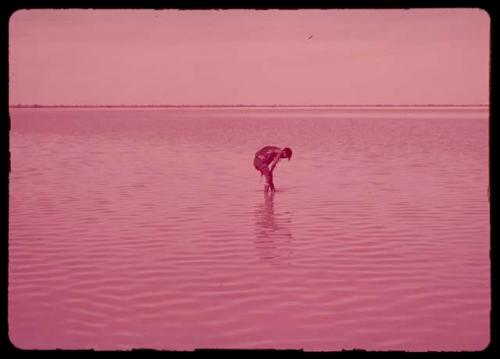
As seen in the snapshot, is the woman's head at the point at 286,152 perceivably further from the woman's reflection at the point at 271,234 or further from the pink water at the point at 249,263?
the woman's reflection at the point at 271,234

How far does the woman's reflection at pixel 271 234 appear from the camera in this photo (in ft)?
34.4

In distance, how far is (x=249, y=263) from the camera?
990 centimetres

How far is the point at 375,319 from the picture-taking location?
24.3ft

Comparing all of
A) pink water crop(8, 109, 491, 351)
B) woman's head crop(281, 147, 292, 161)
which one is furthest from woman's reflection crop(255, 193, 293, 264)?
woman's head crop(281, 147, 292, 161)

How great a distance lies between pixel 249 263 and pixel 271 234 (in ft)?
7.63

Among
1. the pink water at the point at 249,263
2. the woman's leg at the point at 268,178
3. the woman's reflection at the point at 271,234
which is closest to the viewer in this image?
the pink water at the point at 249,263

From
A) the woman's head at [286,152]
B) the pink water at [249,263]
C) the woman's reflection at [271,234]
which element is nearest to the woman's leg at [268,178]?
the pink water at [249,263]

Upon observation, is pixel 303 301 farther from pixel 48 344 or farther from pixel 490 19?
pixel 490 19

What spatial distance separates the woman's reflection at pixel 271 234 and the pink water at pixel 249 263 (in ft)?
0.11

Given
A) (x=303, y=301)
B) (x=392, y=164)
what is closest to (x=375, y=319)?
(x=303, y=301)
